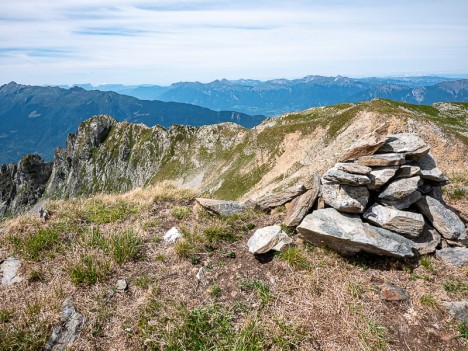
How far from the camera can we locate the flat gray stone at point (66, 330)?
7.07 meters

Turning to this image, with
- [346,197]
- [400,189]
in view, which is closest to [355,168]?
[346,197]

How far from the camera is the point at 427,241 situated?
33.6ft

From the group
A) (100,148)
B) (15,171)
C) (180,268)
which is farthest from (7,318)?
(15,171)

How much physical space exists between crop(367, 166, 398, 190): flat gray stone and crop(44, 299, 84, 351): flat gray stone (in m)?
9.76

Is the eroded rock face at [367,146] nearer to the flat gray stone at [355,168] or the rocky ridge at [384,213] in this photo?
the rocky ridge at [384,213]

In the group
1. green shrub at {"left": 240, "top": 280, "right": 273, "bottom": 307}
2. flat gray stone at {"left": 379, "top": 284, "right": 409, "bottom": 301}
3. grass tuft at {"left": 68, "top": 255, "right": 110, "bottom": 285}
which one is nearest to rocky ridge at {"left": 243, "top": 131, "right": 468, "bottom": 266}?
flat gray stone at {"left": 379, "top": 284, "right": 409, "bottom": 301}

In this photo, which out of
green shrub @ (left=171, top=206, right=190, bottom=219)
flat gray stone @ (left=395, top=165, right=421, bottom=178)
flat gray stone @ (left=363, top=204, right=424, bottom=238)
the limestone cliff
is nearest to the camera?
flat gray stone @ (left=363, top=204, right=424, bottom=238)

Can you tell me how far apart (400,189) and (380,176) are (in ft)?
2.53

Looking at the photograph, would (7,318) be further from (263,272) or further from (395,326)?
(395,326)

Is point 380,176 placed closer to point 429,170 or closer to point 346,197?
point 346,197

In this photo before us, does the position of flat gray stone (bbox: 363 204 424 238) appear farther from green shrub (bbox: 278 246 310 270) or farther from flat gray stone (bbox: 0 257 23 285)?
flat gray stone (bbox: 0 257 23 285)

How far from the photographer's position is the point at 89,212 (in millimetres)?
13391

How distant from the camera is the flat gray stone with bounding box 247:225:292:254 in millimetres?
9977

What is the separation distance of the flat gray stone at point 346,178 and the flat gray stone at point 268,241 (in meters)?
2.65
